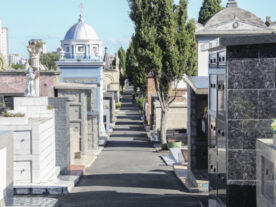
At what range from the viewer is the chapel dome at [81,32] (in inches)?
2047

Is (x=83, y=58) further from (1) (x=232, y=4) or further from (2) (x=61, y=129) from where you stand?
(2) (x=61, y=129)

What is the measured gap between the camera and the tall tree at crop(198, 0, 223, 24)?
5862cm

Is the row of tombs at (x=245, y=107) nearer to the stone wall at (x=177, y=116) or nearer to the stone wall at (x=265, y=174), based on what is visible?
the stone wall at (x=265, y=174)

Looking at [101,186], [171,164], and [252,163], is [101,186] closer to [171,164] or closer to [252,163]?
[171,164]

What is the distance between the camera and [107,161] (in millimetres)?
31531

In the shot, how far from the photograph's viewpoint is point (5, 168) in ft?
48.1

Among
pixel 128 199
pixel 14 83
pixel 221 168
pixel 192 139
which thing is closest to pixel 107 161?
pixel 14 83

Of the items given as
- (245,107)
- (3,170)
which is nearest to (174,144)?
(245,107)

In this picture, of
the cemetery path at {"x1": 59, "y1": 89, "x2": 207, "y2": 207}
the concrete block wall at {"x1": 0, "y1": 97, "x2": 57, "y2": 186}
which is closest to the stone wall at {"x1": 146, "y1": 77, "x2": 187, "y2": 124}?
the cemetery path at {"x1": 59, "y1": 89, "x2": 207, "y2": 207}

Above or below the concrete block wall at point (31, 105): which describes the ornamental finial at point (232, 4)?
above

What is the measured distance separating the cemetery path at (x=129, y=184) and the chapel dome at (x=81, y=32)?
16.9 metres

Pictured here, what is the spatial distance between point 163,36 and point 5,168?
21.6 metres

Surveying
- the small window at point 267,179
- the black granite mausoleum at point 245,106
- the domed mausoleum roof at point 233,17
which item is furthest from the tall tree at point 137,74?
the small window at point 267,179

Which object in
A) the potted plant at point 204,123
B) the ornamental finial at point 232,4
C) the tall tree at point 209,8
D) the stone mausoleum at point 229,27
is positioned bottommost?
the potted plant at point 204,123
